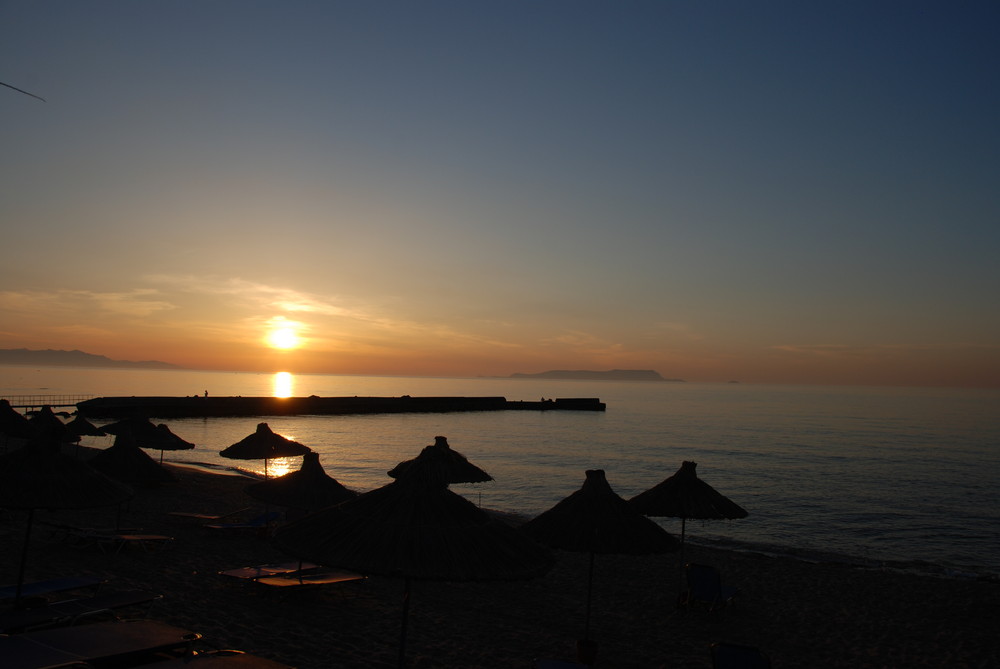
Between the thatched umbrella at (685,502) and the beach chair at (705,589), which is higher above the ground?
the thatched umbrella at (685,502)

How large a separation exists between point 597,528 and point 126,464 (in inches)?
496

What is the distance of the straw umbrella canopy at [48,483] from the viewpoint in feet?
24.8

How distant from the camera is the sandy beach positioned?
30.9ft

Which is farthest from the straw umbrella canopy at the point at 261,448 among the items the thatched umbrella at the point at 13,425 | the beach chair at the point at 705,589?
the beach chair at the point at 705,589

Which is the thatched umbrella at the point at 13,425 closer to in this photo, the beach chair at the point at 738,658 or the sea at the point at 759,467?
the sea at the point at 759,467

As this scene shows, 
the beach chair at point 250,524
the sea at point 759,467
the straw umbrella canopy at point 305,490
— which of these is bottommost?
the sea at point 759,467

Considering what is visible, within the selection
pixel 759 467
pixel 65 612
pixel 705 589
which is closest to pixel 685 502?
pixel 705 589

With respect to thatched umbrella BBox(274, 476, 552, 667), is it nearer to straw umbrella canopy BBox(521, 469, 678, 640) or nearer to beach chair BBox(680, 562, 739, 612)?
straw umbrella canopy BBox(521, 469, 678, 640)

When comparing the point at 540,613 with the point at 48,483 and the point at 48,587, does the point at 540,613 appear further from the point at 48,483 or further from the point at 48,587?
the point at 48,483

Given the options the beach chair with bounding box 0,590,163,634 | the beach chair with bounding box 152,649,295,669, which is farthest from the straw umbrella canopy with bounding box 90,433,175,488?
the beach chair with bounding box 152,649,295,669

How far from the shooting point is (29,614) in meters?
7.63

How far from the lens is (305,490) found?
464 inches

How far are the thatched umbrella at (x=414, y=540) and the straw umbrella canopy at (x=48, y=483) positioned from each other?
3.39m

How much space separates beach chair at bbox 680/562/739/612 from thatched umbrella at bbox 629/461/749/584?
971mm
